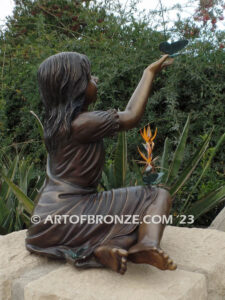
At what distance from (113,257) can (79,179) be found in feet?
1.36

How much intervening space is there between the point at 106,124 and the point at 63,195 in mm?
379

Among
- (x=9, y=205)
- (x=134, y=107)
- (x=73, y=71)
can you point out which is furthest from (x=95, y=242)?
(x=9, y=205)

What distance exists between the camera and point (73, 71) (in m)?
1.61

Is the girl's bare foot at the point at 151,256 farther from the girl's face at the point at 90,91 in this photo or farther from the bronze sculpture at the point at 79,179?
the girl's face at the point at 90,91

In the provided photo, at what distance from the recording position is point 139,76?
3.27m

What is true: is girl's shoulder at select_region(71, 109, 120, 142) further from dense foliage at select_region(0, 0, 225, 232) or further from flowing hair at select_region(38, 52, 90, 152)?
dense foliage at select_region(0, 0, 225, 232)

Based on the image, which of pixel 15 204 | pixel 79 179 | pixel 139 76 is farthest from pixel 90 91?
pixel 139 76

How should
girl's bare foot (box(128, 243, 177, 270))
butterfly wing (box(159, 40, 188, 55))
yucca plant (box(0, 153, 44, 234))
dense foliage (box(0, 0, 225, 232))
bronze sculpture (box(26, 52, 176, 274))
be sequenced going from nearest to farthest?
1. girl's bare foot (box(128, 243, 177, 270))
2. bronze sculpture (box(26, 52, 176, 274))
3. butterfly wing (box(159, 40, 188, 55))
4. yucca plant (box(0, 153, 44, 234))
5. dense foliage (box(0, 0, 225, 232))

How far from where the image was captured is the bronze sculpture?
5.12ft

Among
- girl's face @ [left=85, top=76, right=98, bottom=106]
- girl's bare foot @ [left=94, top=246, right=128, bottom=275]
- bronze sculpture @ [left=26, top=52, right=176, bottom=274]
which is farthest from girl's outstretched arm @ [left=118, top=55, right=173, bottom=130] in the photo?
girl's bare foot @ [left=94, top=246, right=128, bottom=275]

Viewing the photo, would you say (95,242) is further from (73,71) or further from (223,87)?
(223,87)

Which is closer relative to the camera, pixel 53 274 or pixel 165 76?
pixel 53 274

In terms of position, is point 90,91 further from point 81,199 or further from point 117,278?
point 117,278

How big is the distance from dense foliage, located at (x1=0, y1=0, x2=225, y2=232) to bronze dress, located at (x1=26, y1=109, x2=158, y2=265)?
1.28 meters
